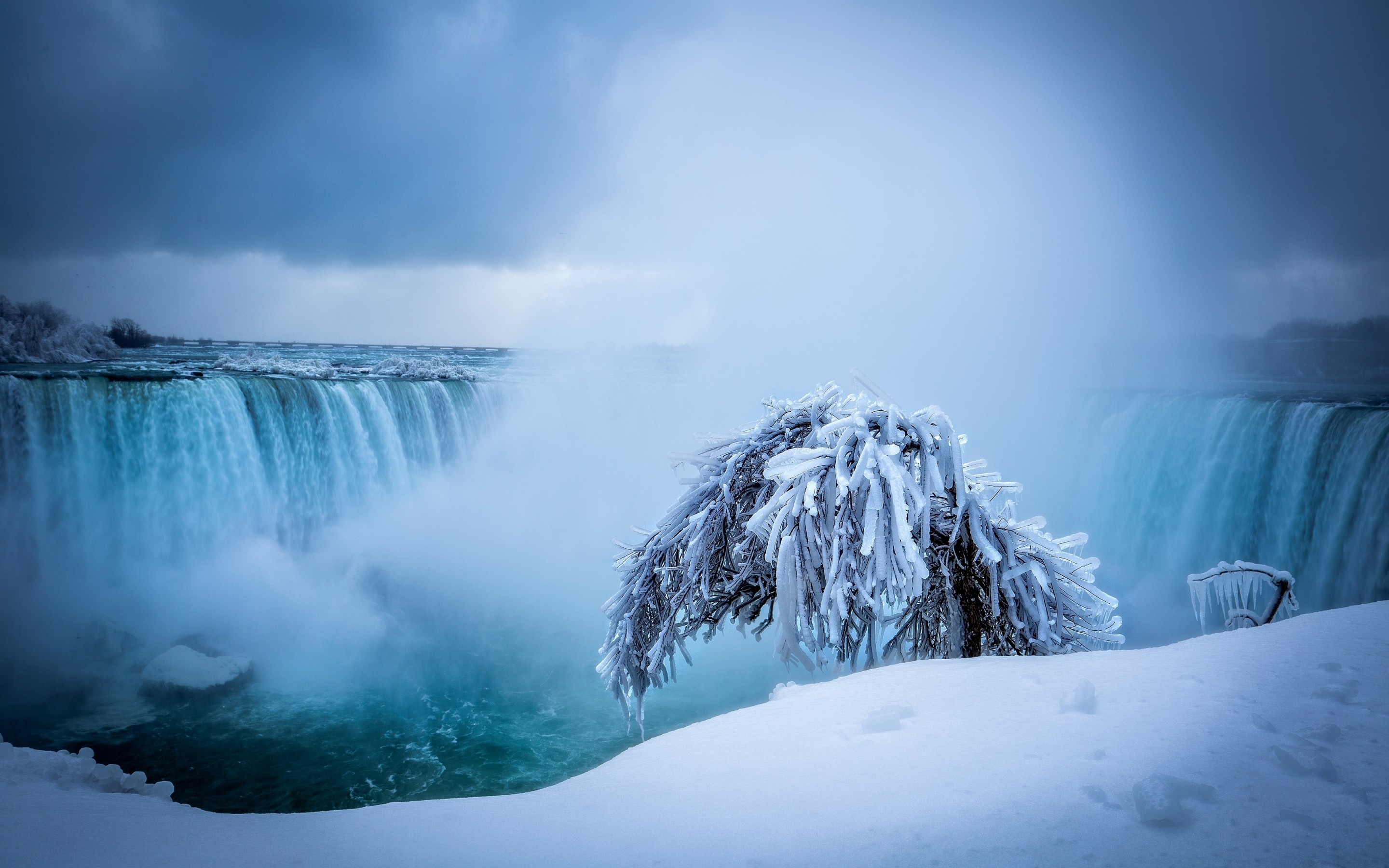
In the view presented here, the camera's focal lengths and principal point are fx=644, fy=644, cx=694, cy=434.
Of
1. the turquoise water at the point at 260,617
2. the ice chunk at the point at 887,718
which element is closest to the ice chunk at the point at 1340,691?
the ice chunk at the point at 887,718

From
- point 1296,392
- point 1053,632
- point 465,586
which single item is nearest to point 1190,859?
point 1053,632

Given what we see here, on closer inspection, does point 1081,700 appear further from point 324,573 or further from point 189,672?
point 324,573

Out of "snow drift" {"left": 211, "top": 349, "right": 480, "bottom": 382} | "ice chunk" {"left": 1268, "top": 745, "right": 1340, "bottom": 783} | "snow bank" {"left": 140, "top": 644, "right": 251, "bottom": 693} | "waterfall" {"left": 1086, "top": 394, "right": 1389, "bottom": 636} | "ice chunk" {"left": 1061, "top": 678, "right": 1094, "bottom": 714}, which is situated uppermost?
"snow drift" {"left": 211, "top": 349, "right": 480, "bottom": 382}

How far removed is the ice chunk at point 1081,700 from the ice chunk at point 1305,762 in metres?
0.45

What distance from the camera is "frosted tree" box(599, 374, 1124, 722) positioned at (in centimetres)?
363

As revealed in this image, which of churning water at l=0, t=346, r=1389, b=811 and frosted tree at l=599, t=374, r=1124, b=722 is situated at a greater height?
frosted tree at l=599, t=374, r=1124, b=722

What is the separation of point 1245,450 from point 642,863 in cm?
2071

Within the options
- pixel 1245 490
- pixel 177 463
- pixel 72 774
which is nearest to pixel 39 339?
pixel 177 463

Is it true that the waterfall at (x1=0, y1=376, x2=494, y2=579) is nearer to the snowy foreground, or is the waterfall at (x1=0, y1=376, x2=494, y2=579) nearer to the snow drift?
the snow drift

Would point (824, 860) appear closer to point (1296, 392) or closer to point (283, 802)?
point (283, 802)

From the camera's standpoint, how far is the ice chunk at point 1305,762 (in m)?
1.39

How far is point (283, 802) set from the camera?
32.7 feet

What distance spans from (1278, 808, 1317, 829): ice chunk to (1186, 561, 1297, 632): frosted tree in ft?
9.89

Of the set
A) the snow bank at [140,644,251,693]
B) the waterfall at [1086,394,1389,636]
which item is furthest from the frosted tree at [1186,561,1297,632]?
the snow bank at [140,644,251,693]
